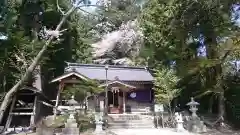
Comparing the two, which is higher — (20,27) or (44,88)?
(20,27)

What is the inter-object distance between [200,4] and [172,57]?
204 inches

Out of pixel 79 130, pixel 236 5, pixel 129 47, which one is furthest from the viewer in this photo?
pixel 129 47

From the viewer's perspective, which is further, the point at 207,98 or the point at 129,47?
the point at 129,47

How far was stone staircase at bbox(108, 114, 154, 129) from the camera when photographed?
1923cm

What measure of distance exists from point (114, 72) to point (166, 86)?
6.21 m

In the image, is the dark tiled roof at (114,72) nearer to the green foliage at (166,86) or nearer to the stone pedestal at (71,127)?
the green foliage at (166,86)

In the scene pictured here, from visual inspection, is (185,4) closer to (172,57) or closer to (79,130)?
(172,57)

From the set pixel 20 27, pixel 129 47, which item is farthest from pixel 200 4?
pixel 129 47

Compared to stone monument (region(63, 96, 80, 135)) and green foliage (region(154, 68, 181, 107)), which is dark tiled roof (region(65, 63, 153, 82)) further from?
stone monument (region(63, 96, 80, 135))

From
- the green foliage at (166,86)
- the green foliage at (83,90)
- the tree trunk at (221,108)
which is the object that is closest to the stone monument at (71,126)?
the green foliage at (83,90)

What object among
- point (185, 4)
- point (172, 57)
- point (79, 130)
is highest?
point (185, 4)

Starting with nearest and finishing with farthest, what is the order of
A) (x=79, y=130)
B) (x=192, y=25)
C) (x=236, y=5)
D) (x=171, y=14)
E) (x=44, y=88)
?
1. (x=79, y=130)
2. (x=236, y=5)
3. (x=192, y=25)
4. (x=171, y=14)
5. (x=44, y=88)

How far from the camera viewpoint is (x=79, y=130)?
1625 centimetres

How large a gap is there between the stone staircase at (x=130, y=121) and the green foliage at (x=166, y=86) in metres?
1.64
